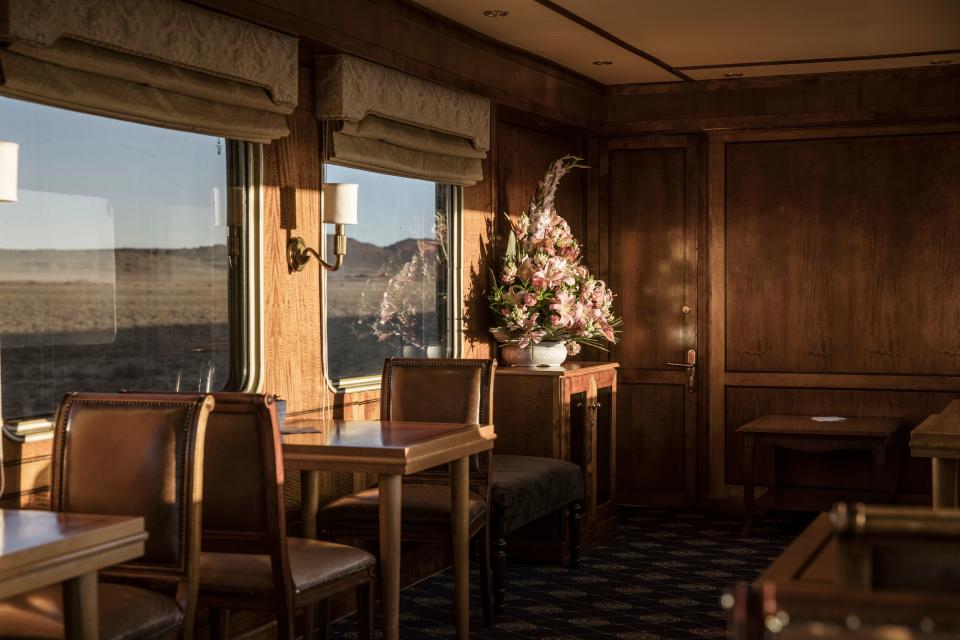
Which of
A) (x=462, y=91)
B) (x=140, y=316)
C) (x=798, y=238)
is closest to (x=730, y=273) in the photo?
(x=798, y=238)

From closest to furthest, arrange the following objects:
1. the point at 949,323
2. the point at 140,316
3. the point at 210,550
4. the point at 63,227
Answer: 1. the point at 210,550
2. the point at 63,227
3. the point at 140,316
4. the point at 949,323

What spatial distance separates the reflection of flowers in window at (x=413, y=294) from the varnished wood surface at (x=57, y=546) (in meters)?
2.59

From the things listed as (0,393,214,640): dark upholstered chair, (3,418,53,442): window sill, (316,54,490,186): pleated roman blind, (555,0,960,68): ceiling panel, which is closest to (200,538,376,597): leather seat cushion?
(0,393,214,640): dark upholstered chair

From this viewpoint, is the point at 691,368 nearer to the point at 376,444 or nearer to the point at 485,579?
the point at 485,579

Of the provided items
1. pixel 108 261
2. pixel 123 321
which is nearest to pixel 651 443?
pixel 123 321

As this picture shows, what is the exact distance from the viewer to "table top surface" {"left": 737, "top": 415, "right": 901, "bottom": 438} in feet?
19.9

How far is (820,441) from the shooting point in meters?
6.14

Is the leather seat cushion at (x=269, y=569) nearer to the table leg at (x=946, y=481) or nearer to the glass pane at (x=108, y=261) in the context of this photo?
the glass pane at (x=108, y=261)

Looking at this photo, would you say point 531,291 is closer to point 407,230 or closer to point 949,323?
point 407,230

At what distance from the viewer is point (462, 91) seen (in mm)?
5414

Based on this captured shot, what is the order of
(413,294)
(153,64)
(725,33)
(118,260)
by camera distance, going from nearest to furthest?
1. (153,64)
2. (118,260)
3. (413,294)
4. (725,33)

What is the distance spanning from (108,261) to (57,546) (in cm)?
155

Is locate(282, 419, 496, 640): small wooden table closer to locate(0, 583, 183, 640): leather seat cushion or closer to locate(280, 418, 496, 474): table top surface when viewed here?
locate(280, 418, 496, 474): table top surface

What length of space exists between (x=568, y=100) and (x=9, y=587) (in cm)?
492
